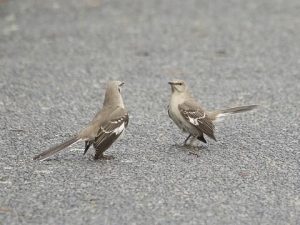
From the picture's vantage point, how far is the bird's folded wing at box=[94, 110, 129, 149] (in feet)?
24.3

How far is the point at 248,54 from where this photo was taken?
1241cm

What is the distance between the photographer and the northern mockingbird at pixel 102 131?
7.33 meters

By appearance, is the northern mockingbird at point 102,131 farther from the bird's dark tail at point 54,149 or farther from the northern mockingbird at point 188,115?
the northern mockingbird at point 188,115

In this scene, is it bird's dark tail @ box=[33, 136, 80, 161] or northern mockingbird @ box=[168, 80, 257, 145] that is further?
northern mockingbird @ box=[168, 80, 257, 145]

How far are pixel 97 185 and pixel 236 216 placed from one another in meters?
1.33

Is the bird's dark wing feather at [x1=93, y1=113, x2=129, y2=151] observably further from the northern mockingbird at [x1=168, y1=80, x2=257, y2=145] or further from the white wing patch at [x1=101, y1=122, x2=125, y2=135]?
the northern mockingbird at [x1=168, y1=80, x2=257, y2=145]

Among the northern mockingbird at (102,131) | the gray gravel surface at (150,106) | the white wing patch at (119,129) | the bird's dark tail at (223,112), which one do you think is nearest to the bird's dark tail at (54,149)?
the northern mockingbird at (102,131)

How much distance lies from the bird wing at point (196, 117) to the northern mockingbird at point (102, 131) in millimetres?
664

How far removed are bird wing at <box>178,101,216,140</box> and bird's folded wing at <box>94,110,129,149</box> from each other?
69 centimetres

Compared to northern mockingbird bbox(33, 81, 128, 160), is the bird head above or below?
above

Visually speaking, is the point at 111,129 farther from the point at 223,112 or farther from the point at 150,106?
the point at 150,106

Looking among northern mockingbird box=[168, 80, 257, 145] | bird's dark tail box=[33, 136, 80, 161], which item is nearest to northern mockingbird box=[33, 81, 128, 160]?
bird's dark tail box=[33, 136, 80, 161]

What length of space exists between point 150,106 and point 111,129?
7.83 ft

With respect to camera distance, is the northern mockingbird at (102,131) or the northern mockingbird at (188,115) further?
the northern mockingbird at (188,115)
